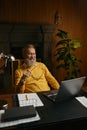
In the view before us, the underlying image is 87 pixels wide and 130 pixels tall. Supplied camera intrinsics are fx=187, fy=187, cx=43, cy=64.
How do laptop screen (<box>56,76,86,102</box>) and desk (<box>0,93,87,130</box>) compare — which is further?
laptop screen (<box>56,76,86,102</box>)

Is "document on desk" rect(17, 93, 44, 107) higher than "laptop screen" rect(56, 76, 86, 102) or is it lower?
lower

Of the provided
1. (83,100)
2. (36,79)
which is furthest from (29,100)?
(36,79)

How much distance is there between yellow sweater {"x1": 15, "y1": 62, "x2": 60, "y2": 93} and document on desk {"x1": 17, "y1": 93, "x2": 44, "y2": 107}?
19.2 inches

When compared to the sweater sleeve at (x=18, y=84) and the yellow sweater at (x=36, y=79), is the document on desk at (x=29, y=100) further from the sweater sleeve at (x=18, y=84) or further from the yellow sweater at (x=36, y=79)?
the yellow sweater at (x=36, y=79)

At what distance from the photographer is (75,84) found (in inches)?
54.6

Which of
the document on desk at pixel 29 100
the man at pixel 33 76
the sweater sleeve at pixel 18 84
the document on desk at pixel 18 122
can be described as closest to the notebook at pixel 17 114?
the document on desk at pixel 18 122

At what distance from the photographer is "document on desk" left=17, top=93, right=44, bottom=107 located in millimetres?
1363

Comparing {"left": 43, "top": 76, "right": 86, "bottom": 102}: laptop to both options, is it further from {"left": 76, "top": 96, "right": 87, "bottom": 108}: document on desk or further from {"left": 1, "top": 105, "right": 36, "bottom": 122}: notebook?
{"left": 1, "top": 105, "right": 36, "bottom": 122}: notebook

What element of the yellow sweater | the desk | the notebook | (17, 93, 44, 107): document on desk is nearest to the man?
the yellow sweater

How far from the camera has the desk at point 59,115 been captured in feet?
3.54

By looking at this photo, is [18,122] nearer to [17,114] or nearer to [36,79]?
[17,114]

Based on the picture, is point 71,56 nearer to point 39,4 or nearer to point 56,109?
point 39,4

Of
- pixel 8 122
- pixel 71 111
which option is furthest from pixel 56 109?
pixel 8 122

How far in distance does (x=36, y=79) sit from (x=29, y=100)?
0.74 m
